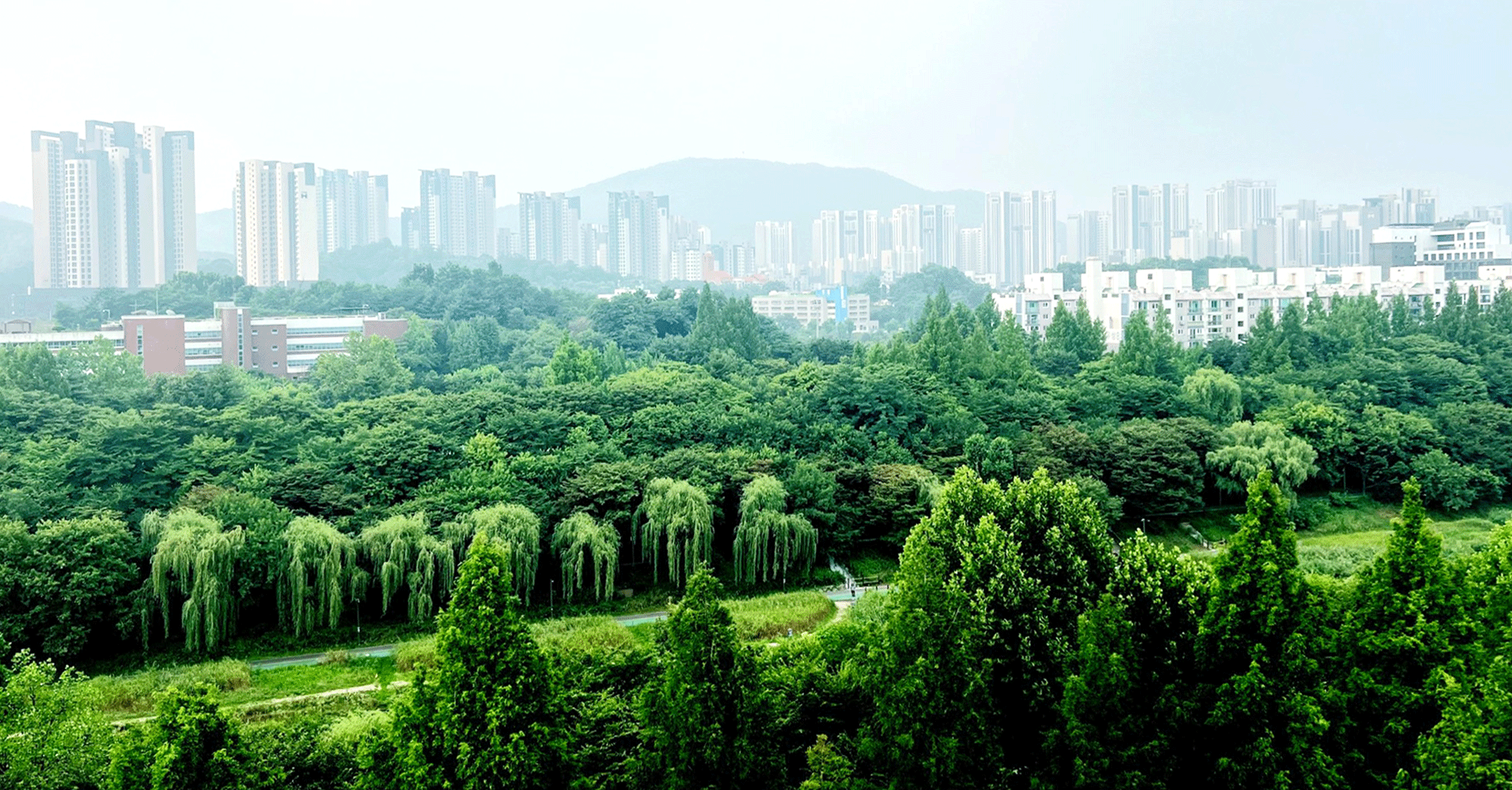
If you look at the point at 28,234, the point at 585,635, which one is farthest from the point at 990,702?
the point at 28,234

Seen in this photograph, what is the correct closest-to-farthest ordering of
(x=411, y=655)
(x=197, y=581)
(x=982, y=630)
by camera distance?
(x=982, y=630)
(x=411, y=655)
(x=197, y=581)

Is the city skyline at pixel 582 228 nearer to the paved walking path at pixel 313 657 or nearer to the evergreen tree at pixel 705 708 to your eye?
the paved walking path at pixel 313 657

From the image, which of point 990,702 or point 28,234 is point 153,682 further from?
point 28,234

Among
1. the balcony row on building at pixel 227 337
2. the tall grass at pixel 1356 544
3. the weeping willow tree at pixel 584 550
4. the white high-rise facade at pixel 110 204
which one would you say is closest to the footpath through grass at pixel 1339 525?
the tall grass at pixel 1356 544

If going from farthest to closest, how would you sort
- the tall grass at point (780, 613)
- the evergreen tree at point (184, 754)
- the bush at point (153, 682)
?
the tall grass at point (780, 613)
the bush at point (153, 682)
the evergreen tree at point (184, 754)

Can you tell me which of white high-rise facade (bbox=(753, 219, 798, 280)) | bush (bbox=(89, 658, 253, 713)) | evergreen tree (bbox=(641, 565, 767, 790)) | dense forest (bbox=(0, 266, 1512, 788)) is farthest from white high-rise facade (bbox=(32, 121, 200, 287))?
white high-rise facade (bbox=(753, 219, 798, 280))

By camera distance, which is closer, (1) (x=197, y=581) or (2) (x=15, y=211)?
(1) (x=197, y=581)
